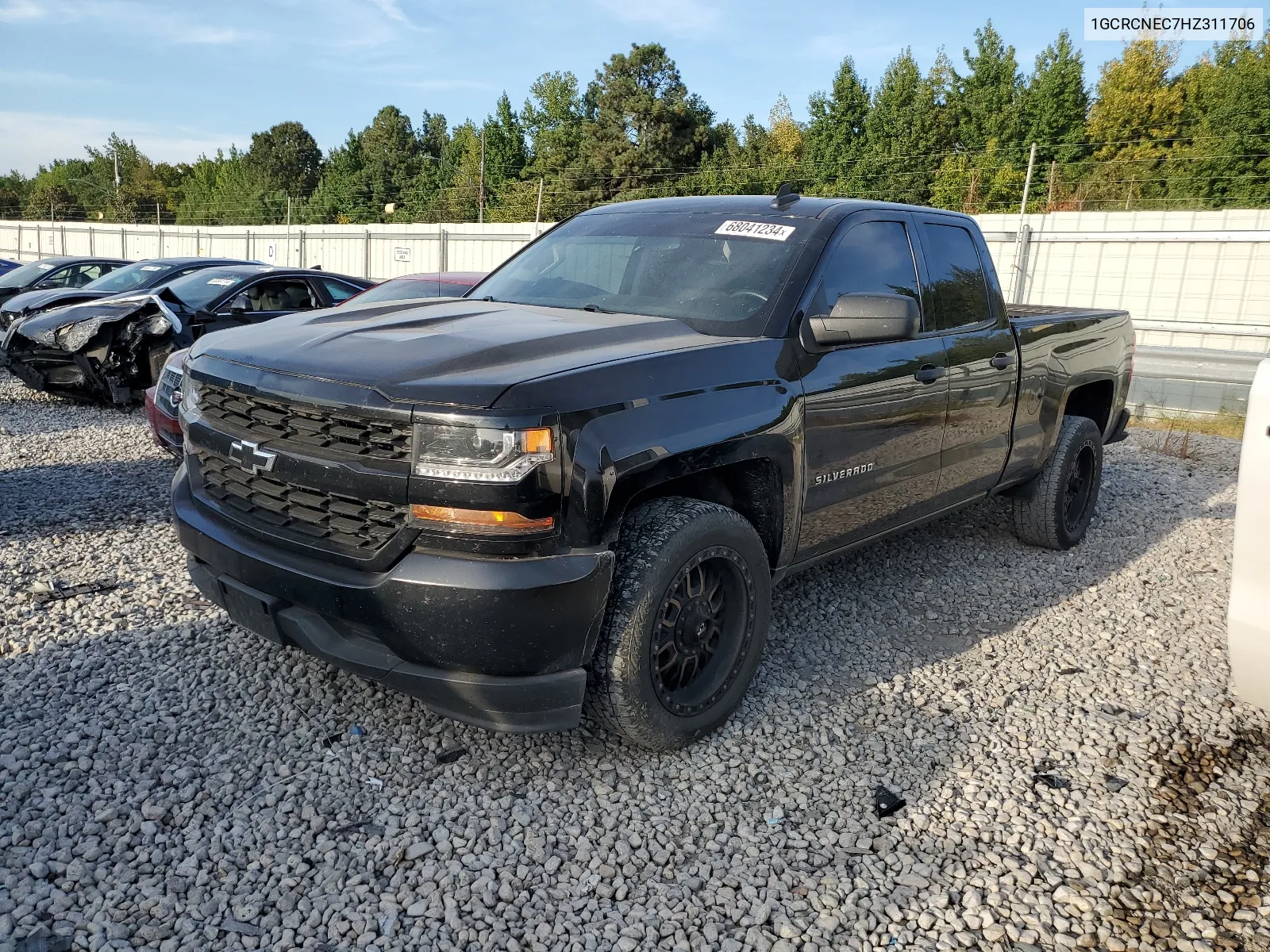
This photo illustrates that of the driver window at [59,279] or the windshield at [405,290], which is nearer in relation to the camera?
the windshield at [405,290]

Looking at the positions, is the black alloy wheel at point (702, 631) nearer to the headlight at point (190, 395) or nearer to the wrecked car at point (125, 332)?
the headlight at point (190, 395)

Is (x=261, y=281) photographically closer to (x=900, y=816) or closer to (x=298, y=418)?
(x=298, y=418)

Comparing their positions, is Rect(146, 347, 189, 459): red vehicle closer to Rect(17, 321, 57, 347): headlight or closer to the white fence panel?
Rect(17, 321, 57, 347): headlight

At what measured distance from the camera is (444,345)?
2904 millimetres

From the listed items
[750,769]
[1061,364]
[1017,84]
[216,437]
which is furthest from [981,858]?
[1017,84]

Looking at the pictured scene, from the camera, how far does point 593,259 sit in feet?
13.3

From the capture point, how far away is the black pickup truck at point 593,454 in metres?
2.52

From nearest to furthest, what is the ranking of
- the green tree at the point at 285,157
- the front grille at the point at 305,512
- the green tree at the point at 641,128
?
1. the front grille at the point at 305,512
2. the green tree at the point at 641,128
3. the green tree at the point at 285,157

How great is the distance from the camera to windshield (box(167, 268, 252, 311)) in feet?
29.4

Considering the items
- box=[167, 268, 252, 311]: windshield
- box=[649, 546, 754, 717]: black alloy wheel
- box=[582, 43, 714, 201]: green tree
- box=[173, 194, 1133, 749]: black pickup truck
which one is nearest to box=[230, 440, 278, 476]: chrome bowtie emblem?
box=[173, 194, 1133, 749]: black pickup truck

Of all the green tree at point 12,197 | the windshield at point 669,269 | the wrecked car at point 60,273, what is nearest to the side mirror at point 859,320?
the windshield at point 669,269

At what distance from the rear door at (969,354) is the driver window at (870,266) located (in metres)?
0.17

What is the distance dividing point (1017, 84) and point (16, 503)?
47753 mm

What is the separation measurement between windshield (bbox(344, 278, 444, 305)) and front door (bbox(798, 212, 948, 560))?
196 inches
